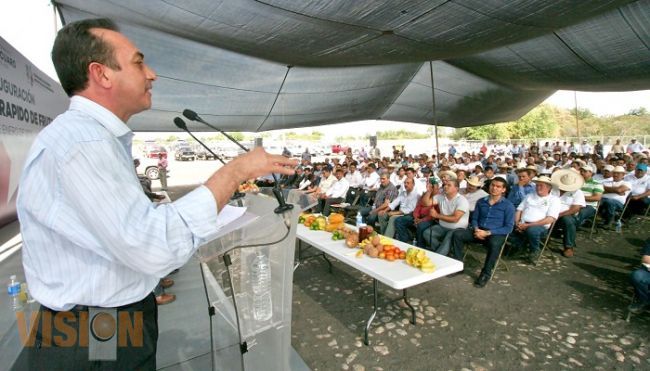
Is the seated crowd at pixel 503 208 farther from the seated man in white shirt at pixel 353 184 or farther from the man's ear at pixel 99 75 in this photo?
the man's ear at pixel 99 75

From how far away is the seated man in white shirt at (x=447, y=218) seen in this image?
15.4 ft

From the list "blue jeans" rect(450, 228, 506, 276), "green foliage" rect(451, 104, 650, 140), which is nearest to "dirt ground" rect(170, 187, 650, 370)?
"blue jeans" rect(450, 228, 506, 276)

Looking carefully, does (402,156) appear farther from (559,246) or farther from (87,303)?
(87,303)

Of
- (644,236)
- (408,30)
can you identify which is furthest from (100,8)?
(644,236)

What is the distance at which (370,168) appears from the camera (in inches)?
347

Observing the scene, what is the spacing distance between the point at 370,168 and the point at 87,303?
321 inches

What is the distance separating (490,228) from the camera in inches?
175

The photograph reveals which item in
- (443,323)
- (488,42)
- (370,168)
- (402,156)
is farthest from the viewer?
(402,156)

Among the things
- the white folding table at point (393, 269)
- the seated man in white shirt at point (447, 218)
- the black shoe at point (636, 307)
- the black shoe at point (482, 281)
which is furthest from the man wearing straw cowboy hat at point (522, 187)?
the white folding table at point (393, 269)

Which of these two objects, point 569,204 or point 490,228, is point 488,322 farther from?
point 569,204

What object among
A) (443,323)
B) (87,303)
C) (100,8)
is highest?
(100,8)

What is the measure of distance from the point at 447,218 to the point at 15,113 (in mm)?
7103

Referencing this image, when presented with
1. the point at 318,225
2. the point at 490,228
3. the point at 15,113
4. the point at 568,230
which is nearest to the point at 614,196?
the point at 568,230

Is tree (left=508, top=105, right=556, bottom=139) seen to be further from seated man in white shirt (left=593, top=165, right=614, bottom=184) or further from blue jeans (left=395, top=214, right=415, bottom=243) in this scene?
blue jeans (left=395, top=214, right=415, bottom=243)
